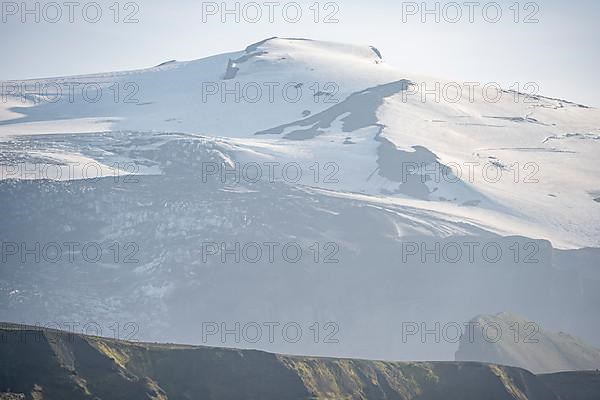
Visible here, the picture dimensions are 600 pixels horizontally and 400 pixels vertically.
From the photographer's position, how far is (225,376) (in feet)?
293

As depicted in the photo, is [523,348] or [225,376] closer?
[225,376]

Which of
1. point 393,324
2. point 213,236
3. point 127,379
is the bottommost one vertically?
point 393,324

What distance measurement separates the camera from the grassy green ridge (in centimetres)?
8175

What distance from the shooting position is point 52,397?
79.7m

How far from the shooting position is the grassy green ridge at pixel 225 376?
8175 cm

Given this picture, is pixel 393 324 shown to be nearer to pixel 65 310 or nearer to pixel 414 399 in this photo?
pixel 65 310

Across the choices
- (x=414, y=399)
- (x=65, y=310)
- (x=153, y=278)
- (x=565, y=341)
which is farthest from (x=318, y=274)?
(x=414, y=399)

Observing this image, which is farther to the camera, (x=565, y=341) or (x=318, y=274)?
(x=318, y=274)

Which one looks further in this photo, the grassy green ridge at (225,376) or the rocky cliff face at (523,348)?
the rocky cliff face at (523,348)

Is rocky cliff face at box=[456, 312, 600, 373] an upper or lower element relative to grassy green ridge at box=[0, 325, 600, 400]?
lower

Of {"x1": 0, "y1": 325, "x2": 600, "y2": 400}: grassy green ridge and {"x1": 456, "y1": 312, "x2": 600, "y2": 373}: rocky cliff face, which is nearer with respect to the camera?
{"x1": 0, "y1": 325, "x2": 600, "y2": 400}: grassy green ridge

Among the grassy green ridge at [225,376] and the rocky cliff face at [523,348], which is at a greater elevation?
the grassy green ridge at [225,376]

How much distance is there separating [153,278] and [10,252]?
23.5 metres

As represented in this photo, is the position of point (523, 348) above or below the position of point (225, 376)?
below
